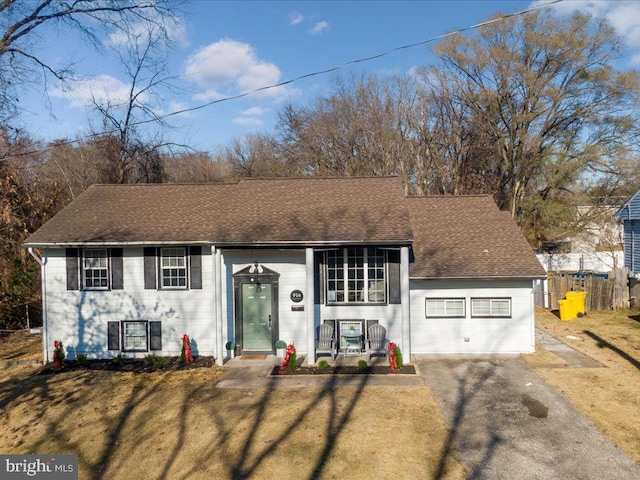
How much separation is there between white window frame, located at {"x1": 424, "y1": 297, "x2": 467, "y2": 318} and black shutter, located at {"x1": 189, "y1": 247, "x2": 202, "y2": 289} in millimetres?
6638

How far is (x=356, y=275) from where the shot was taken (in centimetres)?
1271

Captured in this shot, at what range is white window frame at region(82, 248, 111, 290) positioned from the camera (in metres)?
12.8

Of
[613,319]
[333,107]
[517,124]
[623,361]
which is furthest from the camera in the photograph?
[333,107]

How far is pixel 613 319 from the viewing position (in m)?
16.9

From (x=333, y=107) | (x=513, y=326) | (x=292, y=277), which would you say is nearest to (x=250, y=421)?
(x=292, y=277)

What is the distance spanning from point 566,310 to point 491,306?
6.52m

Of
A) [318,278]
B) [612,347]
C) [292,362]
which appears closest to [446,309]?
[318,278]

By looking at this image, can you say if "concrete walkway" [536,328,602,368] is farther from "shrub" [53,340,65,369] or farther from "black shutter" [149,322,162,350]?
"shrub" [53,340,65,369]

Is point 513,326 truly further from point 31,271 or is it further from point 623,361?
point 31,271

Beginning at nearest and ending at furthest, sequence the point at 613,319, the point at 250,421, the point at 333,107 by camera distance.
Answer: the point at 250,421 < the point at 613,319 < the point at 333,107

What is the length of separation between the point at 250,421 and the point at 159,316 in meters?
5.48

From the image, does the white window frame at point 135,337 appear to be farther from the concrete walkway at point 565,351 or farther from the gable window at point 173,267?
the concrete walkway at point 565,351

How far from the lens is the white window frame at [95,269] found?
12773 millimetres

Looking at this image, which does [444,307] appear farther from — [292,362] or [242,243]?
[242,243]
